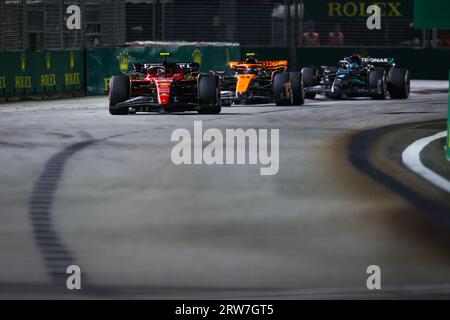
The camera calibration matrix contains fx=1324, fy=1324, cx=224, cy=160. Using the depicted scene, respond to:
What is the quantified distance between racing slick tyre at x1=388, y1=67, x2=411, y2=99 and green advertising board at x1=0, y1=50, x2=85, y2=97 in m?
7.77

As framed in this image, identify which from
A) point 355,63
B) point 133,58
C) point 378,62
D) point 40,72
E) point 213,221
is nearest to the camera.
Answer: point 213,221

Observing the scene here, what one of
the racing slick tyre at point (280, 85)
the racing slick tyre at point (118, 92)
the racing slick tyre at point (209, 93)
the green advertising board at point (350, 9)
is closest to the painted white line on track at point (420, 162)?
the racing slick tyre at point (209, 93)

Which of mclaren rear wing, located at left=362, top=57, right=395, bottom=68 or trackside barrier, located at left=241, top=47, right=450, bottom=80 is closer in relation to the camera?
mclaren rear wing, located at left=362, top=57, right=395, bottom=68

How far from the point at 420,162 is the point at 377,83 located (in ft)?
49.8

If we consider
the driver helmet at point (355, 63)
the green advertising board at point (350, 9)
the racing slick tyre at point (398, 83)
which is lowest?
the racing slick tyre at point (398, 83)

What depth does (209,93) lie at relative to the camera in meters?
25.0

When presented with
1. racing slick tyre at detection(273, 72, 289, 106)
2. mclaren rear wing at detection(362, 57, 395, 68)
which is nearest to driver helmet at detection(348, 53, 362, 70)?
mclaren rear wing at detection(362, 57, 395, 68)

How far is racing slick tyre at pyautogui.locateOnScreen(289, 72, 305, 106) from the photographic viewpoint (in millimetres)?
28406

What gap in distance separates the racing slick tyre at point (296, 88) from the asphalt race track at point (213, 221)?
7.90 metres

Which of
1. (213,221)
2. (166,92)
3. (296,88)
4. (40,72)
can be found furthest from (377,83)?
(213,221)

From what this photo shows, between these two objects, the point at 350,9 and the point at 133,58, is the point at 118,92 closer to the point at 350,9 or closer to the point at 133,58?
the point at 133,58

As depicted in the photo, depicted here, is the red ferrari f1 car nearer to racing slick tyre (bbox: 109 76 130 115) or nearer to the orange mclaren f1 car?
racing slick tyre (bbox: 109 76 130 115)

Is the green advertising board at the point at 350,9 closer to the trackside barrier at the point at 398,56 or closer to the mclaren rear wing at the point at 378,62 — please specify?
the trackside barrier at the point at 398,56

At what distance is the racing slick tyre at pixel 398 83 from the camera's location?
31.7 meters
